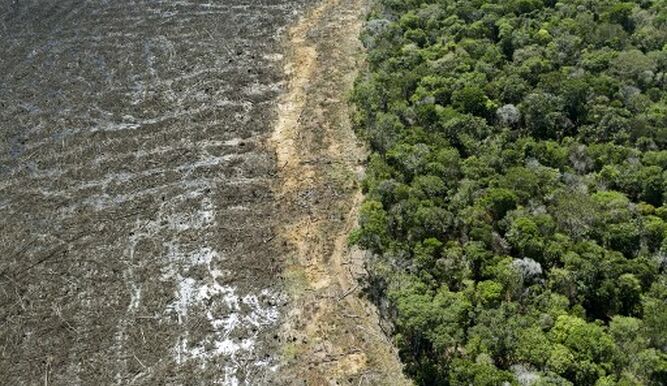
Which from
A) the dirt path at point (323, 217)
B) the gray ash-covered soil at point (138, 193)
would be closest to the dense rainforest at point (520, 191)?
the dirt path at point (323, 217)

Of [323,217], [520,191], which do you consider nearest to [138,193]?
[323,217]

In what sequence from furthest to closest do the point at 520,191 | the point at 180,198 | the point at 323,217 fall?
the point at 180,198
the point at 323,217
the point at 520,191

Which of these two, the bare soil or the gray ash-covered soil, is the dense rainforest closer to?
the bare soil

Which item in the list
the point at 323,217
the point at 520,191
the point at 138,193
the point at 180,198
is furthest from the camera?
the point at 138,193

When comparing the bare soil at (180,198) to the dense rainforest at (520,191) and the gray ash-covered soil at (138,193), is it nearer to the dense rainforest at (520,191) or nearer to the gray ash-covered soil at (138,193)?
the gray ash-covered soil at (138,193)

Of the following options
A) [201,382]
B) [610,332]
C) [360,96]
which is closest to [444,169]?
[360,96]

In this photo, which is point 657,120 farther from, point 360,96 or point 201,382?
point 201,382

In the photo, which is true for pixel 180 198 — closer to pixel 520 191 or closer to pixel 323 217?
pixel 323 217
